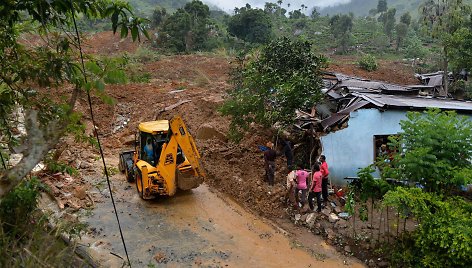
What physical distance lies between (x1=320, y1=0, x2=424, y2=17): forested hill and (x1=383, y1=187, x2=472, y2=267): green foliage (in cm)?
10510

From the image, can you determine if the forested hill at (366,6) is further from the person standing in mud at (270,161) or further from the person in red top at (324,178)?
the person in red top at (324,178)

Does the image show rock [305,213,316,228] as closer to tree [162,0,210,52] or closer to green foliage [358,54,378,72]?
green foliage [358,54,378,72]

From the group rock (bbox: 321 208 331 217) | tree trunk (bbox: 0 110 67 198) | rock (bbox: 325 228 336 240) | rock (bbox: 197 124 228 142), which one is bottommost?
rock (bbox: 325 228 336 240)

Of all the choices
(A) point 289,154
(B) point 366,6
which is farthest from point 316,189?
(B) point 366,6

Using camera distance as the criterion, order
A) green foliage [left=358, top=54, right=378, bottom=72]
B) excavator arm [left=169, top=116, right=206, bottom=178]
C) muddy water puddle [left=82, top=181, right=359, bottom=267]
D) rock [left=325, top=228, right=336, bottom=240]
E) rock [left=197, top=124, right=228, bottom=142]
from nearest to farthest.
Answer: muddy water puddle [left=82, top=181, right=359, bottom=267] → rock [left=325, top=228, right=336, bottom=240] → excavator arm [left=169, top=116, right=206, bottom=178] → rock [left=197, top=124, right=228, bottom=142] → green foliage [left=358, top=54, right=378, bottom=72]

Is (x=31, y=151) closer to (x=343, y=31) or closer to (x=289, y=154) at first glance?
(x=289, y=154)

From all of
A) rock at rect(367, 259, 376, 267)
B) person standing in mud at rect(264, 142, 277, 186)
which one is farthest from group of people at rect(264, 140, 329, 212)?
rock at rect(367, 259, 376, 267)

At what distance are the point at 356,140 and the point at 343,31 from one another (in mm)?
39766

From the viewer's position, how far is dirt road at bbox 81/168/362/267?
27.8 feet

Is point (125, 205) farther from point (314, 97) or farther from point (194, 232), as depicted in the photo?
point (314, 97)

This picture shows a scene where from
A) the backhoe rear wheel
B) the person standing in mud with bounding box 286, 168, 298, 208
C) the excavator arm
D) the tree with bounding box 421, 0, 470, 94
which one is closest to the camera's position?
the excavator arm

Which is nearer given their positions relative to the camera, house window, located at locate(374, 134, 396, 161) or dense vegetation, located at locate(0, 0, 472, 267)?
dense vegetation, located at locate(0, 0, 472, 267)

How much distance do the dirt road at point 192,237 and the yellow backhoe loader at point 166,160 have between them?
0.62m

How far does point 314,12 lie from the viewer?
65.4m
